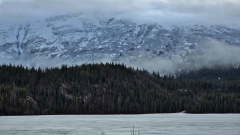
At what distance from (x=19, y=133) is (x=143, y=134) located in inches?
921

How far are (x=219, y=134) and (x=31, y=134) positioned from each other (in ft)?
113

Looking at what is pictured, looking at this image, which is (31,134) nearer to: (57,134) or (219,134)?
(57,134)

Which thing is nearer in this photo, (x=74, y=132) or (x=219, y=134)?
(x=219, y=134)

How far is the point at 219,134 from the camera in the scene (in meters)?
113

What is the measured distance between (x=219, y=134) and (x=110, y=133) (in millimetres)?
20282

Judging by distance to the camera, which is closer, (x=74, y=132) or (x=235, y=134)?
(x=235, y=134)

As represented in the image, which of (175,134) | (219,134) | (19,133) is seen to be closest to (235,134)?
(219,134)

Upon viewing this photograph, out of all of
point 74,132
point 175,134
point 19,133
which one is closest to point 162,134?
point 175,134

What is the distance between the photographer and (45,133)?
11769cm

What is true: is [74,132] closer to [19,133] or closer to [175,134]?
[19,133]

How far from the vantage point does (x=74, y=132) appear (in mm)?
120812

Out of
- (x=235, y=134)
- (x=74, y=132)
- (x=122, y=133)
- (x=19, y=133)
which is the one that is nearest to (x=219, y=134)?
(x=235, y=134)

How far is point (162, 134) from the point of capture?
11550 centimetres

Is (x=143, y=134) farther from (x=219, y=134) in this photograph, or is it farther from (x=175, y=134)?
(x=219, y=134)
